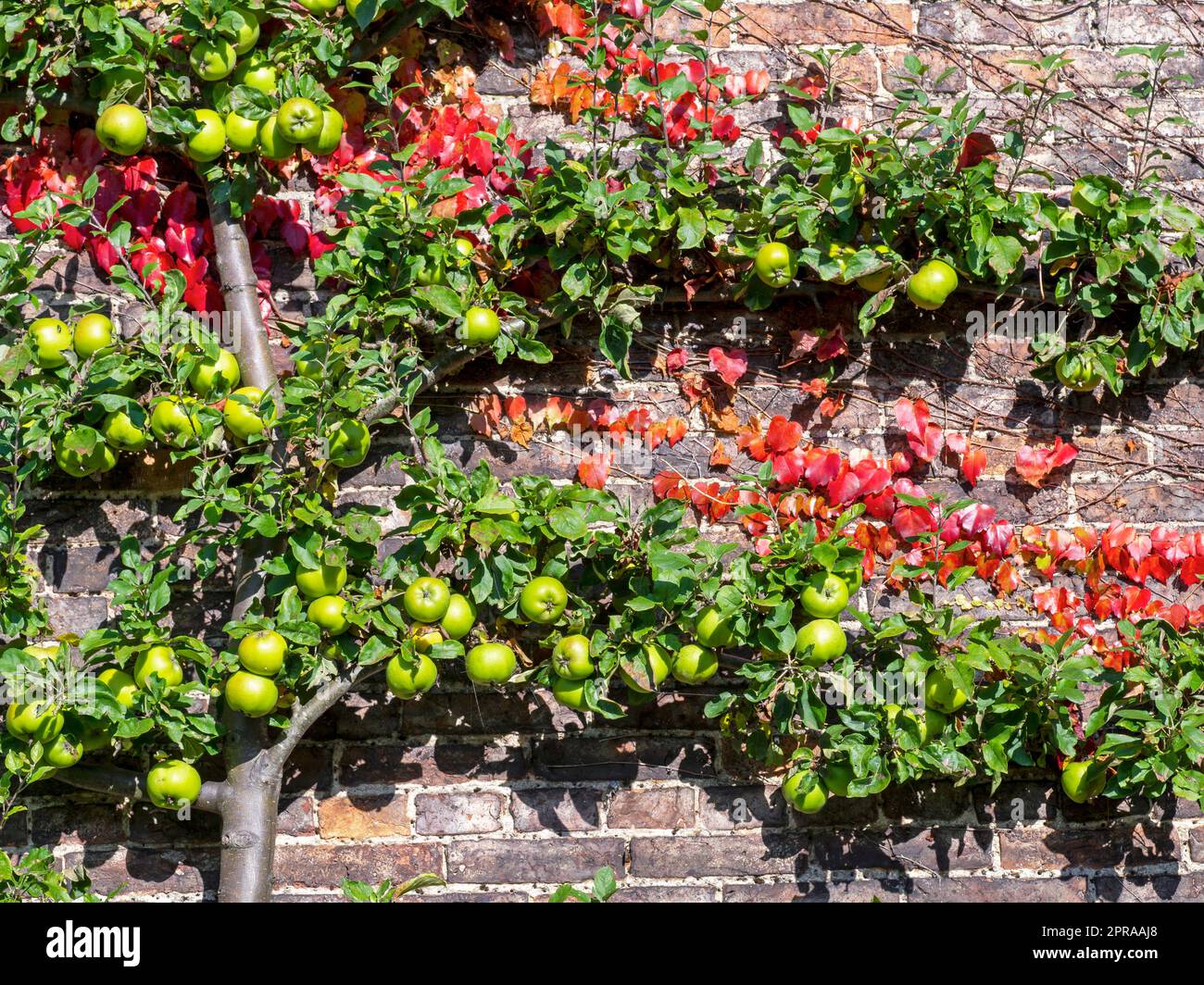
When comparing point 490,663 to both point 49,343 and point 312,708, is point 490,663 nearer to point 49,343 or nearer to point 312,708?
point 312,708

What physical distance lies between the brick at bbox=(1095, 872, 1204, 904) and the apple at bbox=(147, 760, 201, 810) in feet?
4.87

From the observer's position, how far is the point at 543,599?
182 centimetres

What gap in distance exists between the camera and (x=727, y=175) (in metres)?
2.01

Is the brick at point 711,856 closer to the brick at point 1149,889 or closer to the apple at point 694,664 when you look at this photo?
the apple at point 694,664

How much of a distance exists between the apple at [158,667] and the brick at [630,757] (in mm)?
590

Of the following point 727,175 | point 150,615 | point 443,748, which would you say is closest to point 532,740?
point 443,748

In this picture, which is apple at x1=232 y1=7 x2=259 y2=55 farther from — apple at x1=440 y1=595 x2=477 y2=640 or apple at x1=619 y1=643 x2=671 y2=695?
apple at x1=619 y1=643 x2=671 y2=695

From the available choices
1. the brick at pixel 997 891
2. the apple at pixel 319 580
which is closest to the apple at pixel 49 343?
the apple at pixel 319 580

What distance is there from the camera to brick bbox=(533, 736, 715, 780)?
2.00 meters

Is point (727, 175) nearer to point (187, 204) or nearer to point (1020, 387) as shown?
point (1020, 387)

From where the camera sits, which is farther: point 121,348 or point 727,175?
point 727,175
